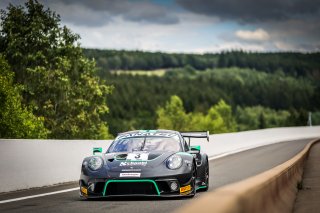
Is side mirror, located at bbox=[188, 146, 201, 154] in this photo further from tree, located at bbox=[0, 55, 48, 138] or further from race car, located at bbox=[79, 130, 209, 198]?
tree, located at bbox=[0, 55, 48, 138]

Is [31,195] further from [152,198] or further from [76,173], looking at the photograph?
[76,173]

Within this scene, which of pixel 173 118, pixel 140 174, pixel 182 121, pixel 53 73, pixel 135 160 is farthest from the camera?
pixel 173 118

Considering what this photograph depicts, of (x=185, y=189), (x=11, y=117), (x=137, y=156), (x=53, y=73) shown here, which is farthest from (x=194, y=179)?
(x=53, y=73)

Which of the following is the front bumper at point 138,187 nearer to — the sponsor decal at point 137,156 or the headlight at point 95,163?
the headlight at point 95,163

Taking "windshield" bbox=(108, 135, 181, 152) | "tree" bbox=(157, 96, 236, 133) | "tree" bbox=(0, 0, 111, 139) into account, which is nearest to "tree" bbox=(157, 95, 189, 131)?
"tree" bbox=(157, 96, 236, 133)

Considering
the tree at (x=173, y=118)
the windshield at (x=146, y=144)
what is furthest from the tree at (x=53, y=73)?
the tree at (x=173, y=118)

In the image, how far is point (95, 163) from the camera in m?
11.5

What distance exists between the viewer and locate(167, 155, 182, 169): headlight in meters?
11.4

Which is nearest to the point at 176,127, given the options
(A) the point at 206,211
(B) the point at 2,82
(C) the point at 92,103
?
(C) the point at 92,103

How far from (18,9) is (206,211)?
56763mm

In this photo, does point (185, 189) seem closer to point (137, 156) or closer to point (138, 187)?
point (138, 187)

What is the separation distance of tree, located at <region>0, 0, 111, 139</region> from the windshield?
1670 inches

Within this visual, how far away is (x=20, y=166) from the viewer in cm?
1457

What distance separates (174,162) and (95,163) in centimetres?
131
